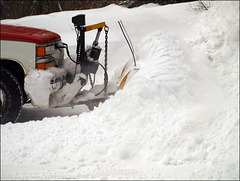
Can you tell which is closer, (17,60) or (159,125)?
(159,125)

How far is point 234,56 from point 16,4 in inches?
166

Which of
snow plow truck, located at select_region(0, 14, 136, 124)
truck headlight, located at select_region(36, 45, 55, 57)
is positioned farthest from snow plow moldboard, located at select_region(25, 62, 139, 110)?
truck headlight, located at select_region(36, 45, 55, 57)

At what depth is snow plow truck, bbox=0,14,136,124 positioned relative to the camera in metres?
3.67

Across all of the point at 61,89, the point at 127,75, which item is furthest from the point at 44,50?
the point at 127,75

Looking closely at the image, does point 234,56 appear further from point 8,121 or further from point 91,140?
point 8,121

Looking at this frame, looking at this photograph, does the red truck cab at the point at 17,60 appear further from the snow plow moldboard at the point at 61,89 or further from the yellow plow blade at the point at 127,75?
the yellow plow blade at the point at 127,75

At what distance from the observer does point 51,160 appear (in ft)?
10.1

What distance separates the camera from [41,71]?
3850mm

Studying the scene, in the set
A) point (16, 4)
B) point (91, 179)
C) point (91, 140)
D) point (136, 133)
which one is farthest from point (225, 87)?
point (16, 4)

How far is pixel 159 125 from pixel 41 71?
1688 millimetres

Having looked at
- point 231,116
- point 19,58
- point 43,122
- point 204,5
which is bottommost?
point 43,122

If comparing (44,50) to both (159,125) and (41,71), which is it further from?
(159,125)

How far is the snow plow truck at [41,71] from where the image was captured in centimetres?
367

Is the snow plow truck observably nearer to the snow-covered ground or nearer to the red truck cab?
the red truck cab
